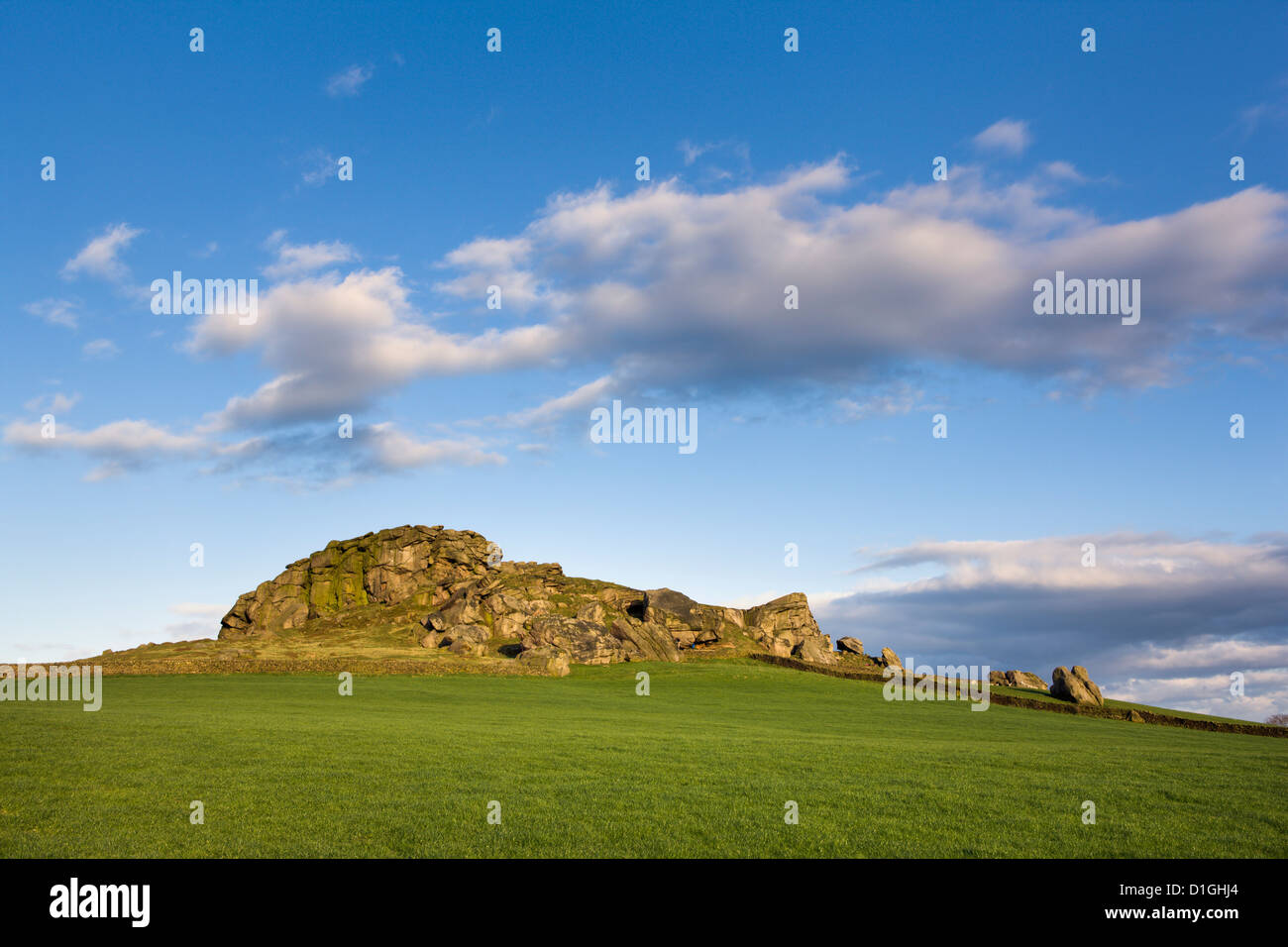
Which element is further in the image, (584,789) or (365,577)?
(365,577)

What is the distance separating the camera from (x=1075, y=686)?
223 feet

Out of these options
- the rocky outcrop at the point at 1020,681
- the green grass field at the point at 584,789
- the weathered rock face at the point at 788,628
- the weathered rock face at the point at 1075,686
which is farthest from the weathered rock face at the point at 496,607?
the green grass field at the point at 584,789

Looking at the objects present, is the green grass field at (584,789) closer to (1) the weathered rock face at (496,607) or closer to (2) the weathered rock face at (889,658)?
(1) the weathered rock face at (496,607)

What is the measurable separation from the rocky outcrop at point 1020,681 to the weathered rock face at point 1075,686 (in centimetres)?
799

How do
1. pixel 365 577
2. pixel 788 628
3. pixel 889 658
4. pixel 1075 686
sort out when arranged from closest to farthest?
pixel 1075 686 → pixel 889 658 → pixel 788 628 → pixel 365 577

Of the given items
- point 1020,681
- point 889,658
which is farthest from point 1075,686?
point 889,658

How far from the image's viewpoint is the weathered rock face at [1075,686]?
67.6 metres

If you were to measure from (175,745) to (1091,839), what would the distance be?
2333 centimetres

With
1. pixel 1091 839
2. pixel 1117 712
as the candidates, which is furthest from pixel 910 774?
pixel 1117 712

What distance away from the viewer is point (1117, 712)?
193 feet

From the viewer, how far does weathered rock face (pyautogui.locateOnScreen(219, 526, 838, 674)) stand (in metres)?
82.6

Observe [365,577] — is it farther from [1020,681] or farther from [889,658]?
[1020,681]

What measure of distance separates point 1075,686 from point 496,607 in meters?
67.9

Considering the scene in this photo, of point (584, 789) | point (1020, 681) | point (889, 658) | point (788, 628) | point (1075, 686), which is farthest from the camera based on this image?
point (788, 628)
